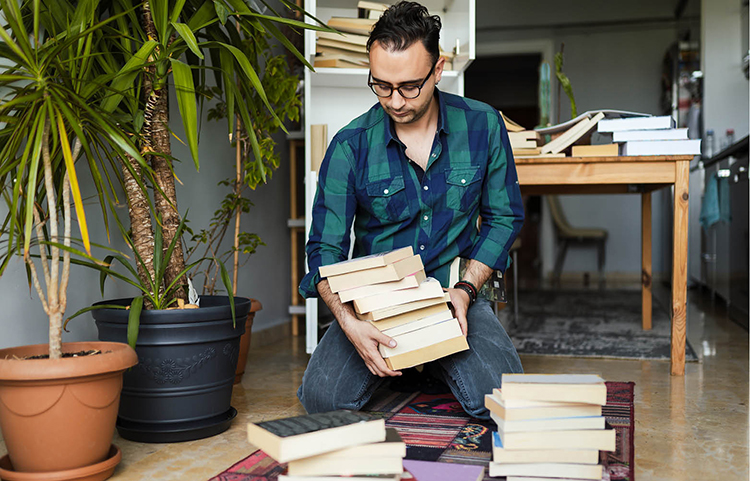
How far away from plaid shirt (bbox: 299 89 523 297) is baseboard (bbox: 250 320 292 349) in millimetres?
1202

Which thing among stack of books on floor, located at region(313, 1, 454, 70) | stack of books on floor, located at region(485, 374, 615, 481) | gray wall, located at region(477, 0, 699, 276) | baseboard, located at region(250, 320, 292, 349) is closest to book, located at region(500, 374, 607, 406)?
stack of books on floor, located at region(485, 374, 615, 481)

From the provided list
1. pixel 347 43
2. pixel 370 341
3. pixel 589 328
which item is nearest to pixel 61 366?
pixel 370 341

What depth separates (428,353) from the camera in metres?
1.57

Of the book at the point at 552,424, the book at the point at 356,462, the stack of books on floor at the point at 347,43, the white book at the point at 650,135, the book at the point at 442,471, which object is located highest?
the stack of books on floor at the point at 347,43

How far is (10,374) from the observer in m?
1.18

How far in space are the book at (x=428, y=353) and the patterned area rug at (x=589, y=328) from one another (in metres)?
1.11

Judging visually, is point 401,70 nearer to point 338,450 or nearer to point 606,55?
point 338,450

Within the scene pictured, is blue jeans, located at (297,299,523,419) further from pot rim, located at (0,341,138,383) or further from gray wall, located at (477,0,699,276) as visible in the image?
gray wall, located at (477,0,699,276)

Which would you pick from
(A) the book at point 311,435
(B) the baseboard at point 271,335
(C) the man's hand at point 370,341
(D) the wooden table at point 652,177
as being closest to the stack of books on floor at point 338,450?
(A) the book at point 311,435

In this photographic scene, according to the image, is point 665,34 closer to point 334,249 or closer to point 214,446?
point 334,249

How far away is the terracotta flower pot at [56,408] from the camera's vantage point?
1.20 meters

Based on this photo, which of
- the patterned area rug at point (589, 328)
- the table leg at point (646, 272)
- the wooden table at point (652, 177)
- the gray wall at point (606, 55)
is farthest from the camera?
the gray wall at point (606, 55)

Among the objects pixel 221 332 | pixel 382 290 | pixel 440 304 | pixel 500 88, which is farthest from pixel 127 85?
pixel 500 88

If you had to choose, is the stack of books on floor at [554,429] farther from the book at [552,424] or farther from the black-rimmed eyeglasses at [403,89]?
the black-rimmed eyeglasses at [403,89]
